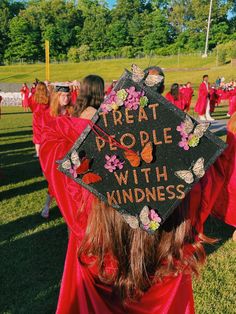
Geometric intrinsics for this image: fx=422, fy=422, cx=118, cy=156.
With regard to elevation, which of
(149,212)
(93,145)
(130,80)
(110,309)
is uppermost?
(130,80)

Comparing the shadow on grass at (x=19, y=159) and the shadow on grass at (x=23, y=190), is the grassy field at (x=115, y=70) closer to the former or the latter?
the shadow on grass at (x=19, y=159)

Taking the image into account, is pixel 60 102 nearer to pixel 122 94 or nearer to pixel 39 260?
pixel 39 260

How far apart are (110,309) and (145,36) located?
3352 inches

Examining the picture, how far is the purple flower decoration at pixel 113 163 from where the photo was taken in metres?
1.94

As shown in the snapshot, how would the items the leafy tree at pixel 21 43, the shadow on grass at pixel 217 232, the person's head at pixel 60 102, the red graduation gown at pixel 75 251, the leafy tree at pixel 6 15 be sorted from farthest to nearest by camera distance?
the leafy tree at pixel 6 15 < the leafy tree at pixel 21 43 < the person's head at pixel 60 102 < the shadow on grass at pixel 217 232 < the red graduation gown at pixel 75 251

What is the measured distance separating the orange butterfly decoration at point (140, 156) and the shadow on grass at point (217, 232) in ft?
12.5

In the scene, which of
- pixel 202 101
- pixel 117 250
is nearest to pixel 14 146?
pixel 202 101

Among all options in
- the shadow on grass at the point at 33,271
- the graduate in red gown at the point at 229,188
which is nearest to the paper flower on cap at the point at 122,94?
the graduate in red gown at the point at 229,188

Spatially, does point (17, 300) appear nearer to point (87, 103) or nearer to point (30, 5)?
point (87, 103)

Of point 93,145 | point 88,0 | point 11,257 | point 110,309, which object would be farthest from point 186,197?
point 88,0

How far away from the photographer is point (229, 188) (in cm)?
278

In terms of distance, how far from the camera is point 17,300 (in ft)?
13.6

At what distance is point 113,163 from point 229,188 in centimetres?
114

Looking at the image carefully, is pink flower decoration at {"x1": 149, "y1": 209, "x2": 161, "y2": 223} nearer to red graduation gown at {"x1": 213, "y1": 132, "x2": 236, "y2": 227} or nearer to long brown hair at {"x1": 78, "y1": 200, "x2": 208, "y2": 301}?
long brown hair at {"x1": 78, "y1": 200, "x2": 208, "y2": 301}
